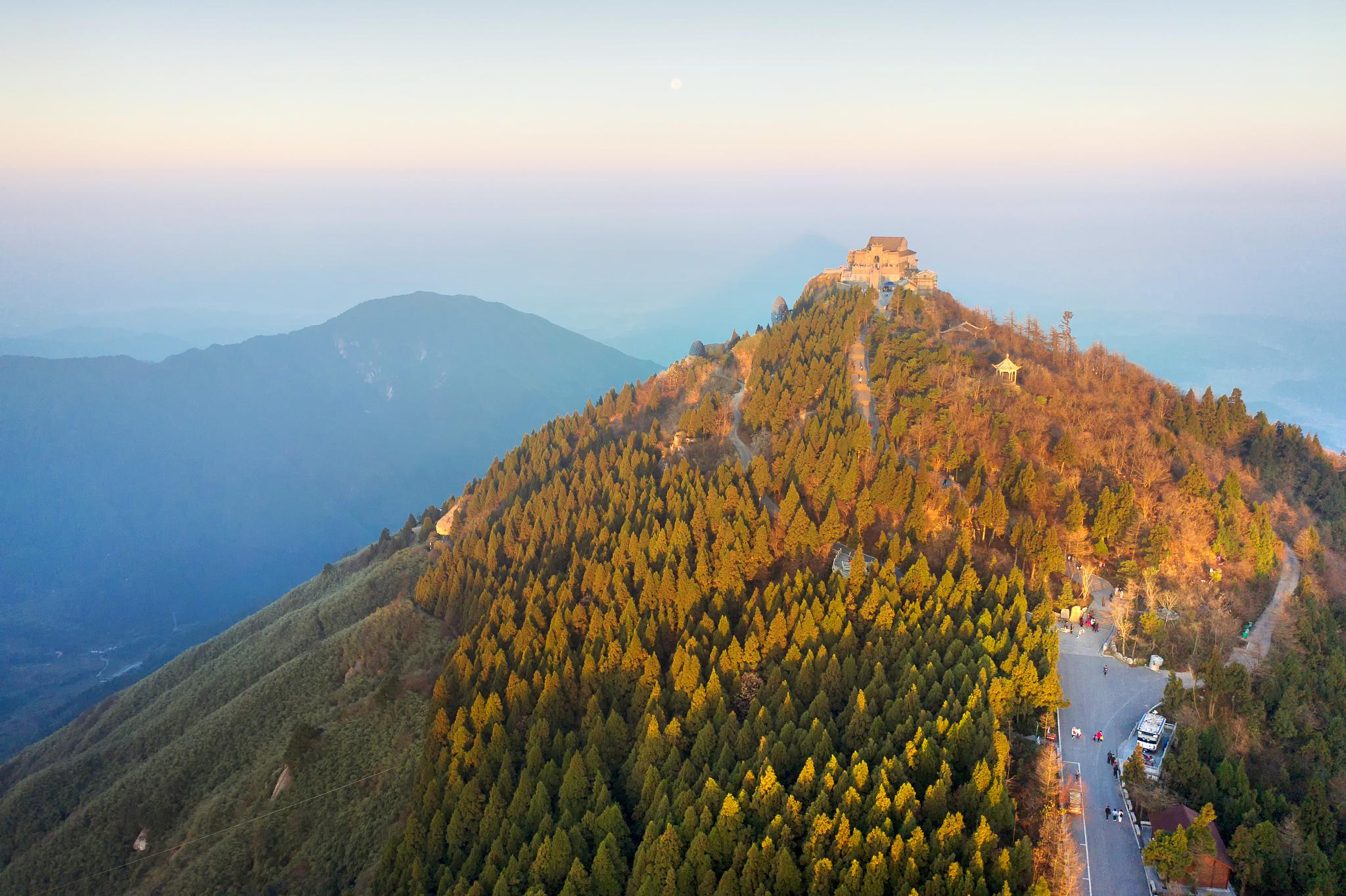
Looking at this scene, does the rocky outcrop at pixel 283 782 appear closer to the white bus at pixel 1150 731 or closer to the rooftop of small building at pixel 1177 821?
the rooftop of small building at pixel 1177 821

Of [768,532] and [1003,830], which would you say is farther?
[768,532]

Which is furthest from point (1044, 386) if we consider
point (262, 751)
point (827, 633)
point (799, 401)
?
point (262, 751)

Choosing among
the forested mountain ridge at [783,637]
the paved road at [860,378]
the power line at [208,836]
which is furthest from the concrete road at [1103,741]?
the power line at [208,836]

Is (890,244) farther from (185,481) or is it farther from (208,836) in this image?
(185,481)

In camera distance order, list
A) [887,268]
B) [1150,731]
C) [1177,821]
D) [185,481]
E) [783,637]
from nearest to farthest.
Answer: [1177,821], [1150,731], [783,637], [887,268], [185,481]

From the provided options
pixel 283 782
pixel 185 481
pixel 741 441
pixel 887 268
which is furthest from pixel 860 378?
pixel 185 481

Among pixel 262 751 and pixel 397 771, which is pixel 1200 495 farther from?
pixel 262 751

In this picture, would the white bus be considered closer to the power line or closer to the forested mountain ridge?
the forested mountain ridge

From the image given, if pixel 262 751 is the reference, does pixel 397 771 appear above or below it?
above
